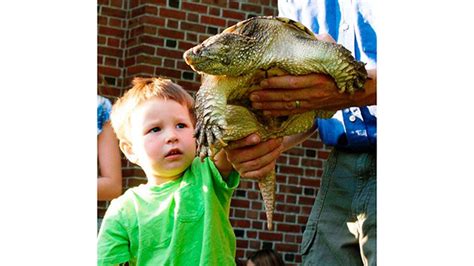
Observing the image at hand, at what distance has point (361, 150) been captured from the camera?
2740 millimetres

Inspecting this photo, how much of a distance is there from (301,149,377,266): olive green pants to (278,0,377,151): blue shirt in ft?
0.17

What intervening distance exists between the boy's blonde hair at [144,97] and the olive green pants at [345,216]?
492 mm

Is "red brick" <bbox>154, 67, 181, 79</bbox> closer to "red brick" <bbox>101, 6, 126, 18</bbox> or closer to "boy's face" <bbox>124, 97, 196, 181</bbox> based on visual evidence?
"red brick" <bbox>101, 6, 126, 18</bbox>

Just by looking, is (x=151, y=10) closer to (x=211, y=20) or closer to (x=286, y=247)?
(x=211, y=20)

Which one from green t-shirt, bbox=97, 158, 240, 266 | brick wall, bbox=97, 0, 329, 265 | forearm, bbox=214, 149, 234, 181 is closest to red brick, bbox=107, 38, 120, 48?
brick wall, bbox=97, 0, 329, 265

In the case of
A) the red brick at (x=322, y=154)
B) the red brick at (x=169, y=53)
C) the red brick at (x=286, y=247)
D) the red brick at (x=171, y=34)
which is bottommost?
the red brick at (x=286, y=247)

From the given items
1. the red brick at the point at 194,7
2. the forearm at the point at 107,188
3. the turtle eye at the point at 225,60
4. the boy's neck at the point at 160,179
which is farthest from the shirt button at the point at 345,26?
the red brick at the point at 194,7

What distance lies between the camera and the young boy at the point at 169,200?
2953mm

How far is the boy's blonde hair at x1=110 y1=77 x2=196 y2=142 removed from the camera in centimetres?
311

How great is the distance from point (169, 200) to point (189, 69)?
3.07 meters

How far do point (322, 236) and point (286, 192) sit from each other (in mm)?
3570

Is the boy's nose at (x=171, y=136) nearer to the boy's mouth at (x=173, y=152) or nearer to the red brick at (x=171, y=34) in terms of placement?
the boy's mouth at (x=173, y=152)
